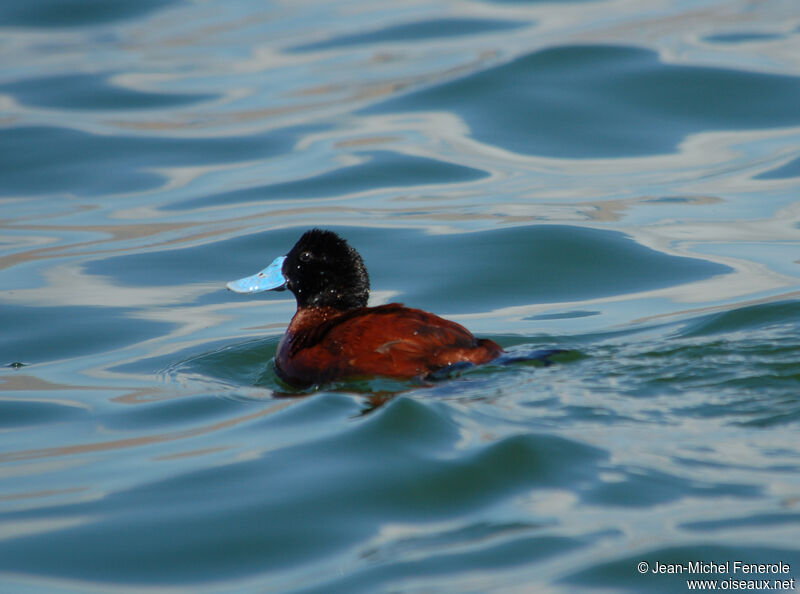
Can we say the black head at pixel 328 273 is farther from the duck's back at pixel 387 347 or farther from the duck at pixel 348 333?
the duck's back at pixel 387 347

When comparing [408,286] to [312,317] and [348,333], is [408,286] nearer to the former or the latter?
[312,317]

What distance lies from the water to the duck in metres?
0.12

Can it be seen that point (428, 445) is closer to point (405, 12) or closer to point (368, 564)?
point (368, 564)

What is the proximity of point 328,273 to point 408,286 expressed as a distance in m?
2.02

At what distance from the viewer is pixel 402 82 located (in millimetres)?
13023

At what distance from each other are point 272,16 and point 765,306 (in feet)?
35.2

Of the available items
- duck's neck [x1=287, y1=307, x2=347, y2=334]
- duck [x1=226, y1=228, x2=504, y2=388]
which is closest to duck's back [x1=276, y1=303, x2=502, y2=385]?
duck [x1=226, y1=228, x2=504, y2=388]

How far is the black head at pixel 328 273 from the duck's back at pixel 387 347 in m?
0.40

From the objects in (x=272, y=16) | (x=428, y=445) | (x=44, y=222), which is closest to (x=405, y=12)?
(x=272, y=16)

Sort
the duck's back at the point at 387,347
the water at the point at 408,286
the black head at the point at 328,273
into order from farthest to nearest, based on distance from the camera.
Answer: the black head at the point at 328,273
the duck's back at the point at 387,347
the water at the point at 408,286

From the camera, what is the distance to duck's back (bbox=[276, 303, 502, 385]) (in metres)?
5.62

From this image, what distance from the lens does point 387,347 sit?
5.62 meters

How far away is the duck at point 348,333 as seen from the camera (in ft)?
18.5

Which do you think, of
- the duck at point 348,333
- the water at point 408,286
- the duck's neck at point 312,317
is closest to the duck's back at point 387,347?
the duck at point 348,333
